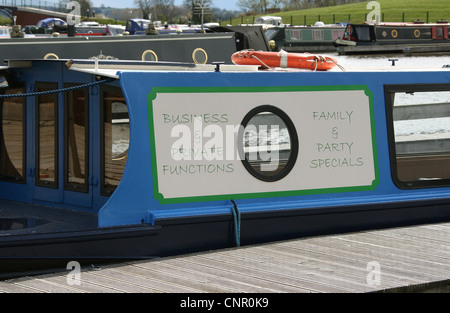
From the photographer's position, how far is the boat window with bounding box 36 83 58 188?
6645 millimetres

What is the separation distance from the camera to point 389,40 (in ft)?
142

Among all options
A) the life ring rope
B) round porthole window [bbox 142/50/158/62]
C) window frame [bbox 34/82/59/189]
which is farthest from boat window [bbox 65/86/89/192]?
round porthole window [bbox 142/50/158/62]

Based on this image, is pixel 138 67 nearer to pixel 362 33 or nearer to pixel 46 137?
pixel 46 137

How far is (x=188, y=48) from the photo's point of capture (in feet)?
44.8

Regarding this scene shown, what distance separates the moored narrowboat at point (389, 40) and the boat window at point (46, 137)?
3764 cm

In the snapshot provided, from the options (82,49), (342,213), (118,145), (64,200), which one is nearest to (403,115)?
(342,213)

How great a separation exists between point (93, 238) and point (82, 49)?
7116 millimetres

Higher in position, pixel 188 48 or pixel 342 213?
pixel 188 48

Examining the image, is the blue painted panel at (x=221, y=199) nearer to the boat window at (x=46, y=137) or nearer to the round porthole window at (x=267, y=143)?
the round porthole window at (x=267, y=143)

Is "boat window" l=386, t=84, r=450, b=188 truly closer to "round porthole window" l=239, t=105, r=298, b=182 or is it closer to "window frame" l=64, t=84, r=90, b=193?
"round porthole window" l=239, t=105, r=298, b=182

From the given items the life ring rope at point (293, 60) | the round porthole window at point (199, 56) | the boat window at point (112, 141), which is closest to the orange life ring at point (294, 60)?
the life ring rope at point (293, 60)

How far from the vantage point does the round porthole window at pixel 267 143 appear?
6223mm
